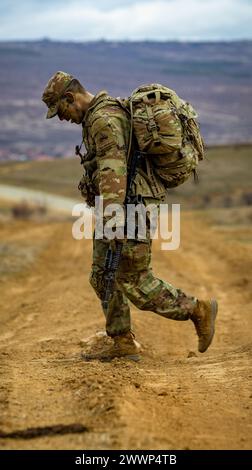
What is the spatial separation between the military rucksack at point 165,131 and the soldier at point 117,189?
11 cm

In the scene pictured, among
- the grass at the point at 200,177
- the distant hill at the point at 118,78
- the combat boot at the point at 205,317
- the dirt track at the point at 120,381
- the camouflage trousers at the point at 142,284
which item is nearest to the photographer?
the dirt track at the point at 120,381

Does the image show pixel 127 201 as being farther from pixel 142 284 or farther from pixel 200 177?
pixel 200 177

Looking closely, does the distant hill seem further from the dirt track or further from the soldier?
the soldier

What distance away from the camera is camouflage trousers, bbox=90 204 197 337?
19.6 ft

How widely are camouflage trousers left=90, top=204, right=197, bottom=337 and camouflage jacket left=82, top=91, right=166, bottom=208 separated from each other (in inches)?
16.2

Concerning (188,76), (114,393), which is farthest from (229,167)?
(188,76)

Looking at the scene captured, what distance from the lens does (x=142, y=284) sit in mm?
6016

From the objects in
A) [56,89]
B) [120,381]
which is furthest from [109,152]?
[120,381]

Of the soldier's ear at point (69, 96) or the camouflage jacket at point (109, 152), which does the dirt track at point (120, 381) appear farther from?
the soldier's ear at point (69, 96)

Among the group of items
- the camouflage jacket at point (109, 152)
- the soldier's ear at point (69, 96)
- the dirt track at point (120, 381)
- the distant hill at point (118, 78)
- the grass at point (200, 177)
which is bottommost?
the dirt track at point (120, 381)

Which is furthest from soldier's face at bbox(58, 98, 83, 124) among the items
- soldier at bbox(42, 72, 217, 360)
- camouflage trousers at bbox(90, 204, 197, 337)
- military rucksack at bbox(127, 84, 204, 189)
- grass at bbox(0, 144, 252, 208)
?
grass at bbox(0, 144, 252, 208)

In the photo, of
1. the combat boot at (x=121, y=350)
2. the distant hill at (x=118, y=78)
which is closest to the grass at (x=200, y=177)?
the combat boot at (x=121, y=350)

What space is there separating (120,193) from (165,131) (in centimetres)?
56

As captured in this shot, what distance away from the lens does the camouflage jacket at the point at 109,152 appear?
576cm
